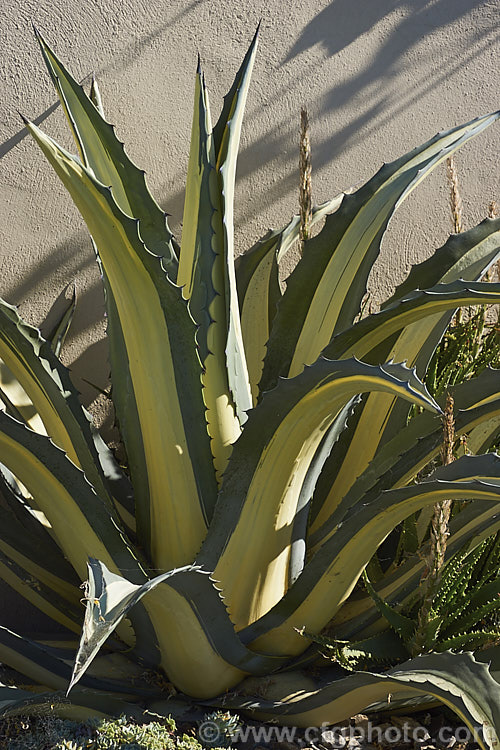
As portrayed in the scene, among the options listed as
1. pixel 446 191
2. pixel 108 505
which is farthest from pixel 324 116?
pixel 108 505

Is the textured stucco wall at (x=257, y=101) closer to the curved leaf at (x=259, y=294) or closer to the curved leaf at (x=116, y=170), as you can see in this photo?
the curved leaf at (x=259, y=294)

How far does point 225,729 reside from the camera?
94 centimetres

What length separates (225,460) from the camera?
105cm

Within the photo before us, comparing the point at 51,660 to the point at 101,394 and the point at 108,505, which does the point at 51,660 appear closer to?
the point at 108,505

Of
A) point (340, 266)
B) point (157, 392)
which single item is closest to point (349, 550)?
point (157, 392)

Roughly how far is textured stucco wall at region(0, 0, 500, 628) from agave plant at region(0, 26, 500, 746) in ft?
1.22

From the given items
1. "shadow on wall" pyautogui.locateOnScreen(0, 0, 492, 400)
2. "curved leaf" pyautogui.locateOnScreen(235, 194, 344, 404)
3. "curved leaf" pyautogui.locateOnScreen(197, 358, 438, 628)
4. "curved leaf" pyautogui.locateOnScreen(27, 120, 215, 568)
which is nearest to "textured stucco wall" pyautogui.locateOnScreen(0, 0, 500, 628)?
"shadow on wall" pyautogui.locateOnScreen(0, 0, 492, 400)

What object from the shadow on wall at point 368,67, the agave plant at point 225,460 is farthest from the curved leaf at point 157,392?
the shadow on wall at point 368,67

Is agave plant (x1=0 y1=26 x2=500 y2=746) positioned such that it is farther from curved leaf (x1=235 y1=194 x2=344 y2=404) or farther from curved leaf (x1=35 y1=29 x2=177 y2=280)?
curved leaf (x1=235 y1=194 x2=344 y2=404)

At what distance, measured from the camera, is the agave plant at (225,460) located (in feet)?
2.92

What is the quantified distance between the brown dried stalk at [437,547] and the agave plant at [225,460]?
30 mm

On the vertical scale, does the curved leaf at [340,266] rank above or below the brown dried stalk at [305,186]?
below

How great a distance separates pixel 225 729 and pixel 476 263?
2.57ft

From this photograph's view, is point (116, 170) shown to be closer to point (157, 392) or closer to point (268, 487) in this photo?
point (157, 392)
